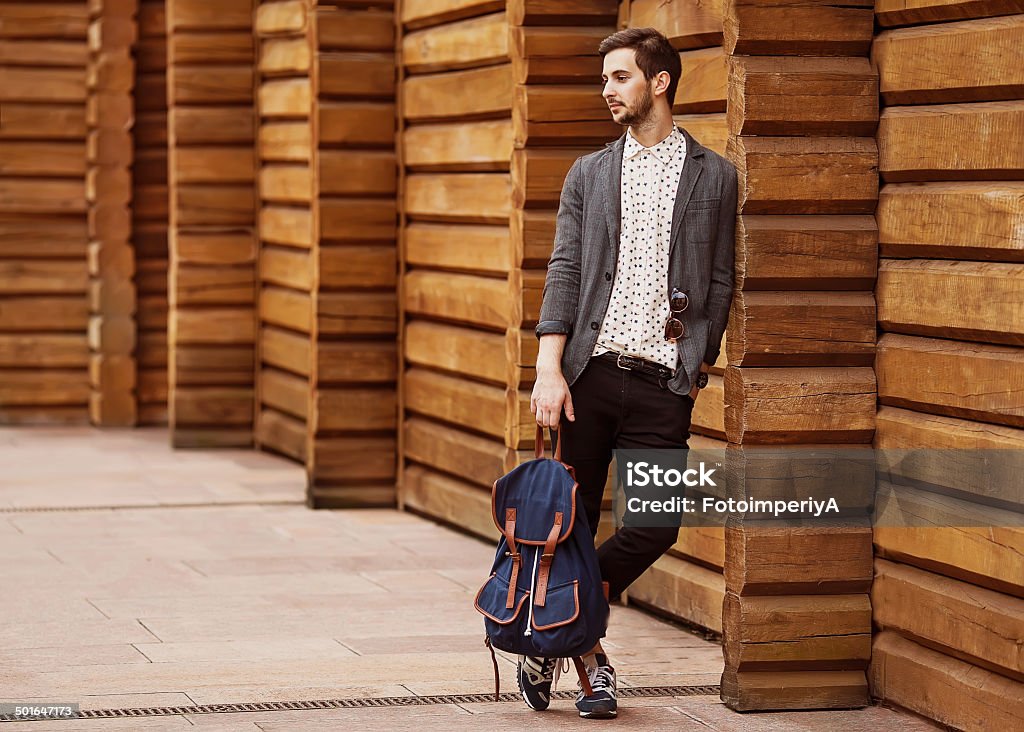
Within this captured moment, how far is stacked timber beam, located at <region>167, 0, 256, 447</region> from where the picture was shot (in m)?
11.6

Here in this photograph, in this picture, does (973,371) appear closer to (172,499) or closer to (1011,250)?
(1011,250)

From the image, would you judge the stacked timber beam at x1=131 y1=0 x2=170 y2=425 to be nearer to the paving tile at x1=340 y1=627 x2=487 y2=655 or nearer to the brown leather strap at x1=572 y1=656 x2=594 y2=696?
the paving tile at x1=340 y1=627 x2=487 y2=655

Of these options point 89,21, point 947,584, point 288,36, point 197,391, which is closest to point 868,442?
point 947,584

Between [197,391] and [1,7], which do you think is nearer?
[197,391]

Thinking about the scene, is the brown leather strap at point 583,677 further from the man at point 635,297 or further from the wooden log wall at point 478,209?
the wooden log wall at point 478,209

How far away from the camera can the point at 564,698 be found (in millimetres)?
5375

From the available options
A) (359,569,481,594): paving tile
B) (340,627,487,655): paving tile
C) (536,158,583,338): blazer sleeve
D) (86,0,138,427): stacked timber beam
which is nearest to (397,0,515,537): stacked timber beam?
(359,569,481,594): paving tile

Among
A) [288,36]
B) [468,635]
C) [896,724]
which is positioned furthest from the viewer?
[288,36]

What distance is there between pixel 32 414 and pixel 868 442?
31.0 ft

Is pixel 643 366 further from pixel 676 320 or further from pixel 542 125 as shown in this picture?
pixel 542 125

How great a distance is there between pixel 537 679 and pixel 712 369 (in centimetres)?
154

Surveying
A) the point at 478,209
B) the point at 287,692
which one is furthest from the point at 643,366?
the point at 478,209

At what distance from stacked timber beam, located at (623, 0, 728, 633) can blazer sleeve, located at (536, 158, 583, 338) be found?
3.26 ft

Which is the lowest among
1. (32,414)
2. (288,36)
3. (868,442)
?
(32,414)
